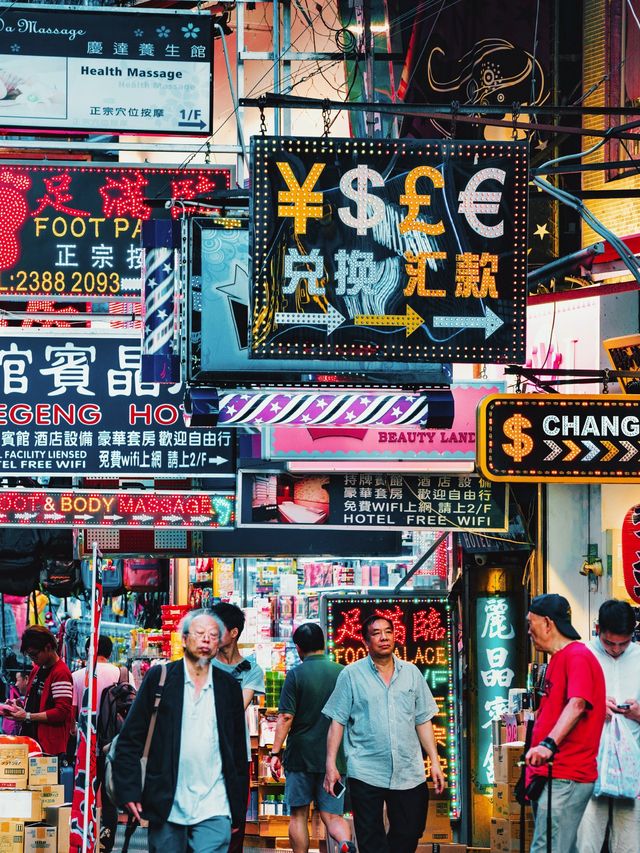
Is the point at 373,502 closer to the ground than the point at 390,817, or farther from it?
farther from it

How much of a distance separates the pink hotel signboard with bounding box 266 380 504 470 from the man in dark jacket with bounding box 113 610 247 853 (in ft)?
23.7

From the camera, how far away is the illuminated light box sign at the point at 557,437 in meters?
12.2

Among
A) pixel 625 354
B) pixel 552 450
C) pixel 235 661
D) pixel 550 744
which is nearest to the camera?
pixel 550 744

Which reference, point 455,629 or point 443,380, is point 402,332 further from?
point 455,629

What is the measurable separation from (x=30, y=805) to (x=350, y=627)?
4978mm

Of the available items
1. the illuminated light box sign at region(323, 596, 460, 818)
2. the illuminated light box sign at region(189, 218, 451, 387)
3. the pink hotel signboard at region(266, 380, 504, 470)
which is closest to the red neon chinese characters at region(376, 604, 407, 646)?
the illuminated light box sign at region(323, 596, 460, 818)

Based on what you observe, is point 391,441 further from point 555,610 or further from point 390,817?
point 555,610

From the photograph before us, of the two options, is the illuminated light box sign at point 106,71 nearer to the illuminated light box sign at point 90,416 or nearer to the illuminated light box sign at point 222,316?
the illuminated light box sign at point 90,416

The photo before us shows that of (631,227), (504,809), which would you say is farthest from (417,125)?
(504,809)

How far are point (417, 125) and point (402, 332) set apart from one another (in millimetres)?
8921

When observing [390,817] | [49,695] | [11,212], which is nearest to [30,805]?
[390,817]

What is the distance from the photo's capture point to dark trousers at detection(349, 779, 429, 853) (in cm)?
1091

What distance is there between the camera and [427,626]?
16.5m

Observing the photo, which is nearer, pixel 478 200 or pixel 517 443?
pixel 478 200
